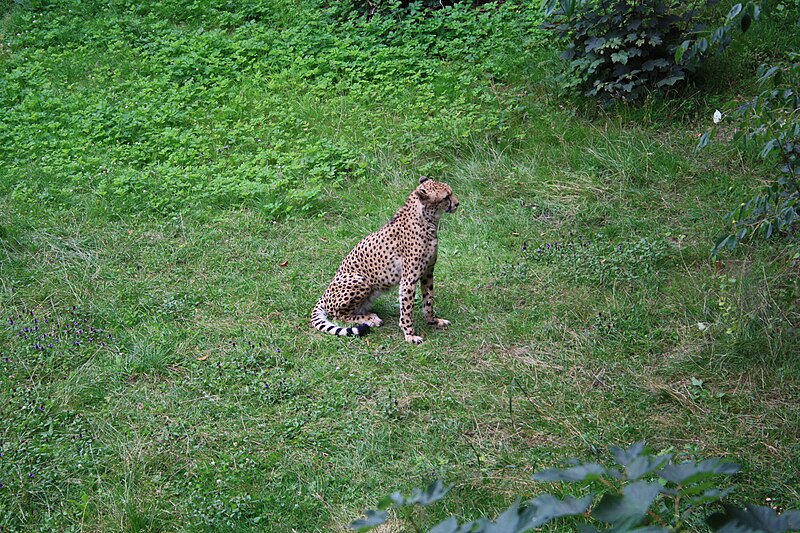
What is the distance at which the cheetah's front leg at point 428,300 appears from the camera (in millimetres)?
6277

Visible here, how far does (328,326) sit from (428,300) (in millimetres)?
759

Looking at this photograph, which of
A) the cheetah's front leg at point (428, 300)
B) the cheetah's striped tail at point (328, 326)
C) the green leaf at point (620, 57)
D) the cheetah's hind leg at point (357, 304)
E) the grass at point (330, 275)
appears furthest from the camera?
the green leaf at point (620, 57)

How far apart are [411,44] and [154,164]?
141 inches

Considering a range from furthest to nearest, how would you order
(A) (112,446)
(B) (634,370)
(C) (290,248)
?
(C) (290,248) < (B) (634,370) < (A) (112,446)

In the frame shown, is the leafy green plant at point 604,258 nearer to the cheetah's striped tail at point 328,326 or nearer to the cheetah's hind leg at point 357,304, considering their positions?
the cheetah's hind leg at point 357,304

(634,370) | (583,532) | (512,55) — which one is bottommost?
(634,370)

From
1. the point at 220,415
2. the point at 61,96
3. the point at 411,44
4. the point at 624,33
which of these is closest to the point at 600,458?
the point at 220,415

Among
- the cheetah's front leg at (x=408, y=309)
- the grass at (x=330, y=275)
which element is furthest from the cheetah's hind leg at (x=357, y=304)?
the cheetah's front leg at (x=408, y=309)

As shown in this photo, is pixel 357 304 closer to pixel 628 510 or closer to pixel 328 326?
pixel 328 326

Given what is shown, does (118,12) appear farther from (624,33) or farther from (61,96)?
(624,33)

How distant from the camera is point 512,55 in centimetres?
989

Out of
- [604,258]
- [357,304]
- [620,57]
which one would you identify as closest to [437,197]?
[357,304]

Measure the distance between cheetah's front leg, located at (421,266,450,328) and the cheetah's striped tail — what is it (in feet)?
1.49

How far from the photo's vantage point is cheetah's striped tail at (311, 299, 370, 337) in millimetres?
6125
